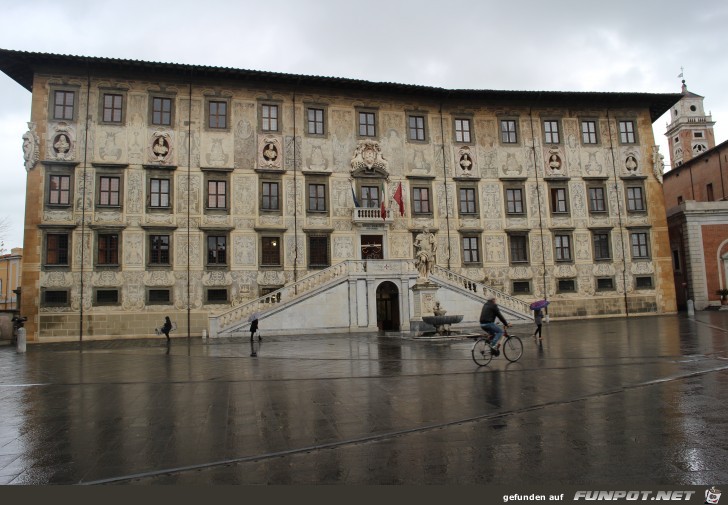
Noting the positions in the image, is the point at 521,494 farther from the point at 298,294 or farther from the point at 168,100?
the point at 168,100

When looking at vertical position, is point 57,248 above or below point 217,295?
above

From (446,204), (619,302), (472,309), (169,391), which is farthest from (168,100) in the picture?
(619,302)

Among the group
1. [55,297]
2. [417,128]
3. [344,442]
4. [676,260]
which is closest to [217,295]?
[55,297]

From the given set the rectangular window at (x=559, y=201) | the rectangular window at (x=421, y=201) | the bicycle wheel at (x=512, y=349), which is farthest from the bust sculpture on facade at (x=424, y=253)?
the rectangular window at (x=559, y=201)

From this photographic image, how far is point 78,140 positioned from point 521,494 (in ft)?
107

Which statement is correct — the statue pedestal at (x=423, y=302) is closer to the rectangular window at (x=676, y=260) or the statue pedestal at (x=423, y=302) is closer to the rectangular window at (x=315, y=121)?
the rectangular window at (x=315, y=121)

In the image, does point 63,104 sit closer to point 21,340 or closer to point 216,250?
point 216,250

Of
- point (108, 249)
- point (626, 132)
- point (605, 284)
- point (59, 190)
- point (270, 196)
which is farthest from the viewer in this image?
point (626, 132)

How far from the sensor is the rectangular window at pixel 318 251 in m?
32.6

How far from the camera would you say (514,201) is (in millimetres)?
36219

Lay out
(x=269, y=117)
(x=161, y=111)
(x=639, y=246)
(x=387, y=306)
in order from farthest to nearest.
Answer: (x=639, y=246)
(x=269, y=117)
(x=387, y=306)
(x=161, y=111)

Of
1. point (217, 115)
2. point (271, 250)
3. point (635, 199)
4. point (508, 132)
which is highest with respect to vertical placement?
point (217, 115)

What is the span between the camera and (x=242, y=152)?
3216 centimetres

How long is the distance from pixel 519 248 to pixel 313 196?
1517 cm
